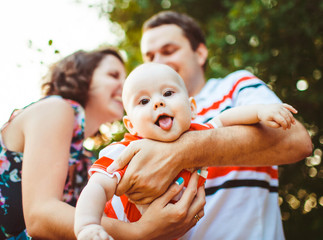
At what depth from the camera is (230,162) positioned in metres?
1.79

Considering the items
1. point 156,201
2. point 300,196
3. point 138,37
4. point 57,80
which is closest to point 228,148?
point 156,201

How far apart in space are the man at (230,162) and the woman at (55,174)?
162mm

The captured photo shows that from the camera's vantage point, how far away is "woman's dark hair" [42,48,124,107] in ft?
8.95

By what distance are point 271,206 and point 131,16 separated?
436cm

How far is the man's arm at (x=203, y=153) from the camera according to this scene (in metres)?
1.55

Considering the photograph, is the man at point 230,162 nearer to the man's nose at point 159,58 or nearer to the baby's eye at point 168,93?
the baby's eye at point 168,93

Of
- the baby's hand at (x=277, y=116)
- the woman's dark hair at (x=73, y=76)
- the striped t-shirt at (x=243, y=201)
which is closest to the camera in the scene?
the baby's hand at (x=277, y=116)

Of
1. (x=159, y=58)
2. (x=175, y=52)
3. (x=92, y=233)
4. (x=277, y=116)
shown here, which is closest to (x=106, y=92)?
(x=159, y=58)

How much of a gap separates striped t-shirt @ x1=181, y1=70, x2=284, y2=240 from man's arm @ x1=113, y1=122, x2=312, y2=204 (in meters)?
0.26

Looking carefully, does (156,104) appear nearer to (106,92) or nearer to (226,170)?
(226,170)

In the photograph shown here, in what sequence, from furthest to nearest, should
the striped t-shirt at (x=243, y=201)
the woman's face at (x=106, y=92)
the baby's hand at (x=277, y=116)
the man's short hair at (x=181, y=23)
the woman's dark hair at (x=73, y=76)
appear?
the man's short hair at (x=181, y=23) → the woman's face at (x=106, y=92) → the woman's dark hair at (x=73, y=76) → the striped t-shirt at (x=243, y=201) → the baby's hand at (x=277, y=116)

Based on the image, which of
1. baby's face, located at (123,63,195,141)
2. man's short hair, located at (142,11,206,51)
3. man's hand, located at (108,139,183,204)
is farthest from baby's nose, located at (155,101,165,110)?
man's short hair, located at (142,11,206,51)

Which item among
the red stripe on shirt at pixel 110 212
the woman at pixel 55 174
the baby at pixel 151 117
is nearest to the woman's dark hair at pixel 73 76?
the woman at pixel 55 174

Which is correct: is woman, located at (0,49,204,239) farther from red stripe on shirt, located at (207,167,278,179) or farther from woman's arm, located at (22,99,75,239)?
red stripe on shirt, located at (207,167,278,179)
